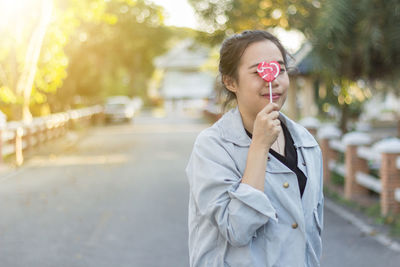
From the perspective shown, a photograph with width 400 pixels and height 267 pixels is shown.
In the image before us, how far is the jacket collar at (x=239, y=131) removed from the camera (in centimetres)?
234

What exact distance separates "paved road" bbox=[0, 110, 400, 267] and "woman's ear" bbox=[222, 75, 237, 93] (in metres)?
4.52

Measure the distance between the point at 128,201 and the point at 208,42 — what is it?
9.70 meters

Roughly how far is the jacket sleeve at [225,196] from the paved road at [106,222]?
4.60 m

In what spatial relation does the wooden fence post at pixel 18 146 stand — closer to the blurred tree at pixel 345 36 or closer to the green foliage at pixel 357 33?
the blurred tree at pixel 345 36

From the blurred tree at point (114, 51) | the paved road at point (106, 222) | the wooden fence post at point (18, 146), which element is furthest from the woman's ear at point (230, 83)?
the blurred tree at point (114, 51)

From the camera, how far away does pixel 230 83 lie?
248cm

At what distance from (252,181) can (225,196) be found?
0.36 ft

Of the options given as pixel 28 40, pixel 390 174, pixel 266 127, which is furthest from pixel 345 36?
pixel 28 40

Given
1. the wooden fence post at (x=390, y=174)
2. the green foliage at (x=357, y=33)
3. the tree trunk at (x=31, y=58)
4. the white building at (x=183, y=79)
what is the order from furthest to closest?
the white building at (x=183, y=79) → the tree trunk at (x=31, y=58) → the green foliage at (x=357, y=33) → the wooden fence post at (x=390, y=174)

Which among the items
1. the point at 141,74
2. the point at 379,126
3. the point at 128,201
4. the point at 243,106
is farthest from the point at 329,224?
the point at 141,74

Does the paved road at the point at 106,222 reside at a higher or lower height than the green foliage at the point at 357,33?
lower

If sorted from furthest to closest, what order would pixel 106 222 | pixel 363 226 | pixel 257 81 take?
pixel 106 222 → pixel 363 226 → pixel 257 81

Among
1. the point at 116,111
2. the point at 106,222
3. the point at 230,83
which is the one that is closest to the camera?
the point at 230,83

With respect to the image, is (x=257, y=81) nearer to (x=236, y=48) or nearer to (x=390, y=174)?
(x=236, y=48)
